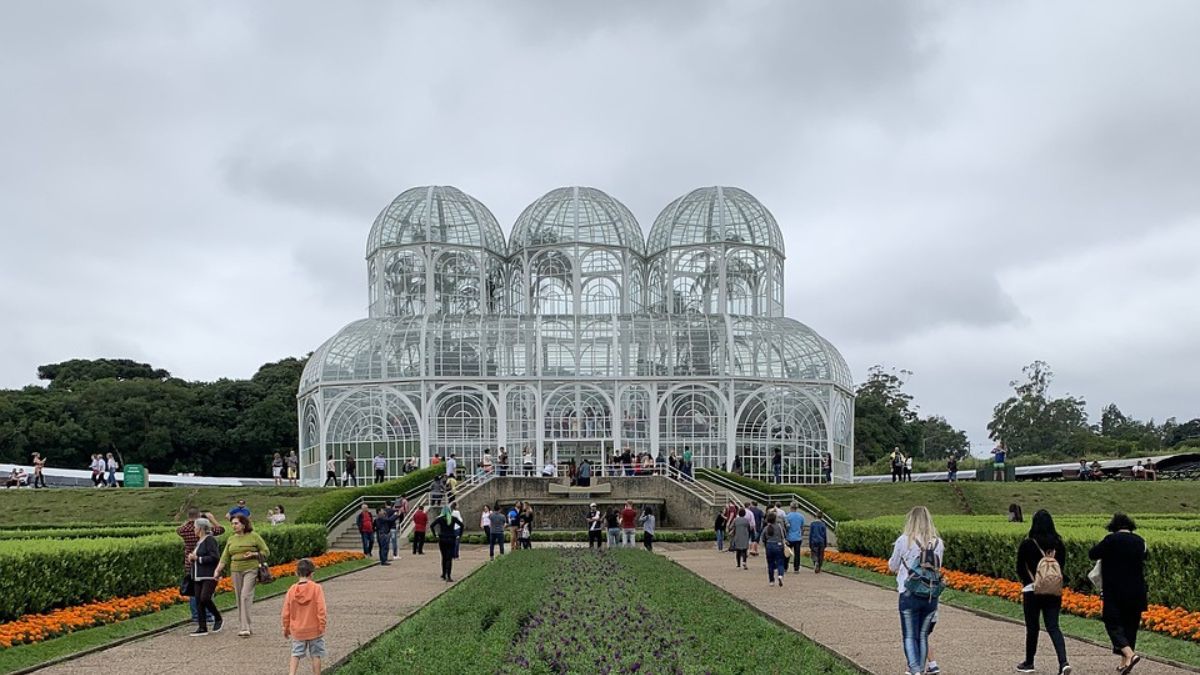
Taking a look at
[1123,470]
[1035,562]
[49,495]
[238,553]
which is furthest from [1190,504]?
[49,495]

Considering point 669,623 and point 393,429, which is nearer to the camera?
point 669,623

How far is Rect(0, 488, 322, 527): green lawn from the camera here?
37688 mm

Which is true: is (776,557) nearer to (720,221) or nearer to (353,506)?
(353,506)

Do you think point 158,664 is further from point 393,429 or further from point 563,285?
point 563,285

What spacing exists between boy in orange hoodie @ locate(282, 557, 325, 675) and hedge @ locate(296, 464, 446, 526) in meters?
21.1

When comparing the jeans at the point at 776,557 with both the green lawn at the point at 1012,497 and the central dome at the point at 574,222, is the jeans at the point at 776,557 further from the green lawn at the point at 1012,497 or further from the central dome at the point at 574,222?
the central dome at the point at 574,222

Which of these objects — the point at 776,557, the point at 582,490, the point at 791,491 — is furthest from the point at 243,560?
the point at 582,490

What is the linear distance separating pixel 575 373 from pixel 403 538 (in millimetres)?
15067

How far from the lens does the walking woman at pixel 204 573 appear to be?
49.5 ft

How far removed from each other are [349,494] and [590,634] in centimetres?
2276

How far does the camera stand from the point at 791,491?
126ft

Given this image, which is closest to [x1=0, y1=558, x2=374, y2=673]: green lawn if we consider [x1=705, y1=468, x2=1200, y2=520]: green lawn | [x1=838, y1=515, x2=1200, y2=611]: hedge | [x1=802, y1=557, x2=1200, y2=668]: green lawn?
[x1=802, y1=557, x2=1200, y2=668]: green lawn

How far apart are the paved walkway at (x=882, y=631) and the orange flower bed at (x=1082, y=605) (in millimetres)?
995

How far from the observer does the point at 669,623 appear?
49.4ft
